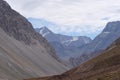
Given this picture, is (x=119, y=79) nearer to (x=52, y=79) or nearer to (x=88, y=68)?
(x=52, y=79)

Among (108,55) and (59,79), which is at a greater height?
(108,55)

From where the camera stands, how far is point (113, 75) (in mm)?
69312

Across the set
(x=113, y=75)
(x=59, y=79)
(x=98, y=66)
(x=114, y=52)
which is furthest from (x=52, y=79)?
(x=113, y=75)

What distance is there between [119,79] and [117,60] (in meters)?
45.2

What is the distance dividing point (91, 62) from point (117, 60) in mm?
13118

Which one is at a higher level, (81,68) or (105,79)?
Answer: (81,68)

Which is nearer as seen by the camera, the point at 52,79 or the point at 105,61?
the point at 52,79

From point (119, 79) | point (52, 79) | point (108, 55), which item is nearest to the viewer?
point (119, 79)

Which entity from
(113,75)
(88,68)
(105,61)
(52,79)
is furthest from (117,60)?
(113,75)

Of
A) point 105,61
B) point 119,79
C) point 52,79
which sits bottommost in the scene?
point 119,79

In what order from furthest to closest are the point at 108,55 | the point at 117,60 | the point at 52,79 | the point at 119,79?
the point at 108,55
the point at 117,60
the point at 52,79
the point at 119,79

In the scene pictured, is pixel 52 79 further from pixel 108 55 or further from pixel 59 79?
pixel 108 55

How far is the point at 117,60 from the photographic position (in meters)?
110

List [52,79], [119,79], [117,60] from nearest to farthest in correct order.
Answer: [119,79]
[52,79]
[117,60]
